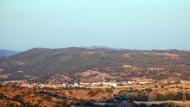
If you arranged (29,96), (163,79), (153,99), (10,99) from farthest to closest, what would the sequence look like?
(163,79)
(153,99)
(29,96)
(10,99)

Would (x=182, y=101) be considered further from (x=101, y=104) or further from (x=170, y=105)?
(x=101, y=104)

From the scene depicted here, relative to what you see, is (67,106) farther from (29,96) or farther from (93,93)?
(93,93)

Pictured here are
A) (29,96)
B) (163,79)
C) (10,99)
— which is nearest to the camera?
(10,99)

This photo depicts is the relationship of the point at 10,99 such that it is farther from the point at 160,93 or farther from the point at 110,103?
the point at 160,93

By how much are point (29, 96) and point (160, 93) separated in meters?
35.9

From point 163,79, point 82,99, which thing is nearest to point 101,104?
point 82,99

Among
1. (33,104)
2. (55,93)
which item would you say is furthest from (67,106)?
(55,93)

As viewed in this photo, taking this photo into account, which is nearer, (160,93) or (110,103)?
(110,103)

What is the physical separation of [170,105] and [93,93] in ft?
100

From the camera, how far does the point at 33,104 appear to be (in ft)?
371

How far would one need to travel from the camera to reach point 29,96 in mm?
120250

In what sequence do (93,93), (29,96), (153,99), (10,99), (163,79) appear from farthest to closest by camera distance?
(163,79) < (93,93) < (153,99) < (29,96) < (10,99)

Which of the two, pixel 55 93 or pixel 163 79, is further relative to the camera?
pixel 163 79

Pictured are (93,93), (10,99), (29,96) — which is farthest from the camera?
(93,93)
